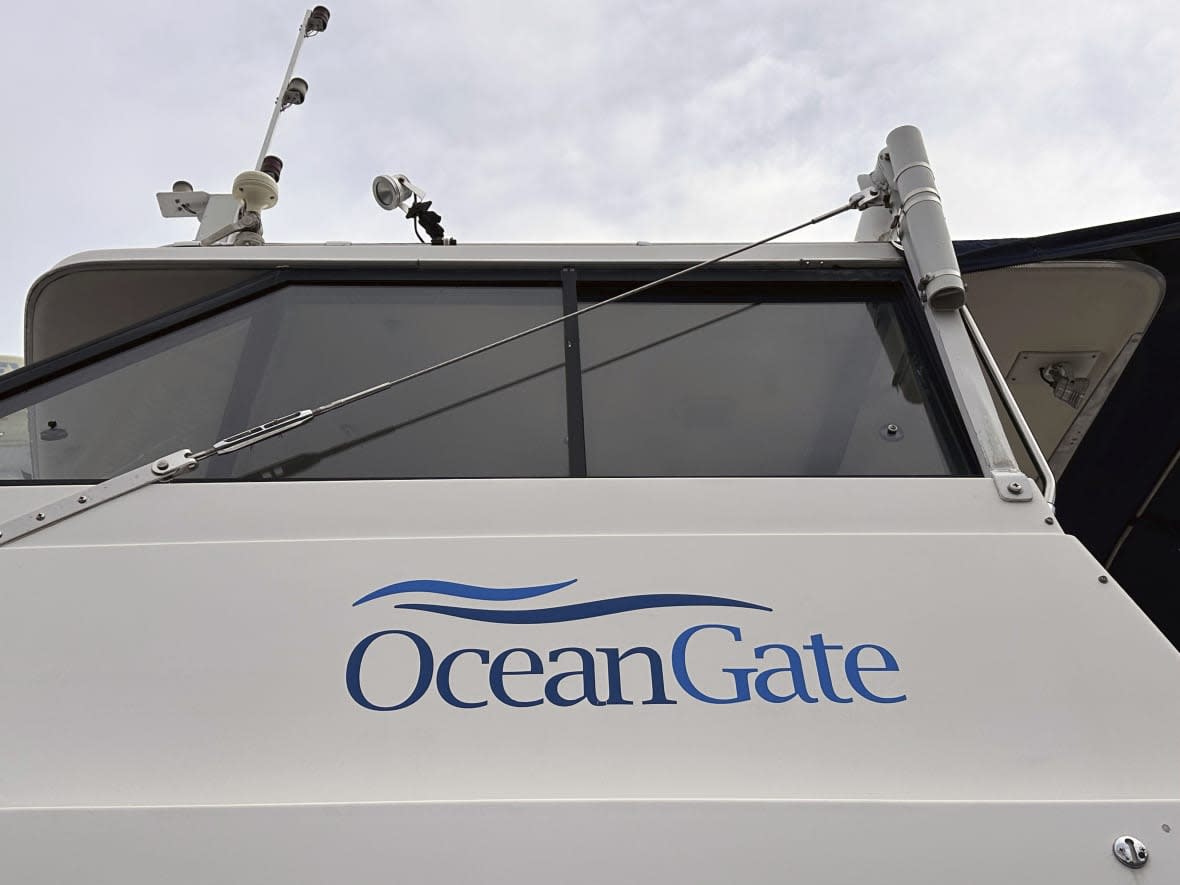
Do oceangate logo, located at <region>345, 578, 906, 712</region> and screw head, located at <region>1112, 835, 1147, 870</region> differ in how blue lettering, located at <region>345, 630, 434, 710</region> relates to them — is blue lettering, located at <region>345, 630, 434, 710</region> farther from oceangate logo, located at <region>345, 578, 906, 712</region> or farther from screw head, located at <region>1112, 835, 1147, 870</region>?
screw head, located at <region>1112, 835, 1147, 870</region>

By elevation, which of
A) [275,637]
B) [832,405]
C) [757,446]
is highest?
[832,405]

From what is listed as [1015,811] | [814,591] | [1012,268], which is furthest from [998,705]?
[1012,268]

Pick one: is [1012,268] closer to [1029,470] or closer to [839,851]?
[1029,470]

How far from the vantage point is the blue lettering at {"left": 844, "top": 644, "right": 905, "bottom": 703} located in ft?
4.19

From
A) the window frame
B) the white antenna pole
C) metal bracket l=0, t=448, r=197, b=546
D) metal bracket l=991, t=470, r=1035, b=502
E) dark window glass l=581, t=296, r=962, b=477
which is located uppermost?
the white antenna pole

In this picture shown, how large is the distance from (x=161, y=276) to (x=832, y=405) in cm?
177

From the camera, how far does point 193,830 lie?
110 cm

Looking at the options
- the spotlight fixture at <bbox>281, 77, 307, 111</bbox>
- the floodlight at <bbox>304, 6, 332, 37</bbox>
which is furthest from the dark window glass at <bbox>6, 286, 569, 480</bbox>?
the floodlight at <bbox>304, 6, 332, 37</bbox>

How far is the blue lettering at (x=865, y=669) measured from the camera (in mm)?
Answer: 1278

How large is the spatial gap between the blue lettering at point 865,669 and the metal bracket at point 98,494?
1313mm

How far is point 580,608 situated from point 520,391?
63 cm

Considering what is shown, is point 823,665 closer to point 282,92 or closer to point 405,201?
point 405,201

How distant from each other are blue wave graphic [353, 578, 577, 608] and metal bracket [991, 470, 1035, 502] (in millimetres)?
866

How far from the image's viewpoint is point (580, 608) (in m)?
1.39
